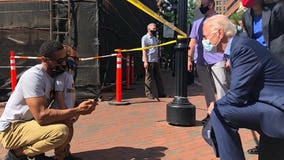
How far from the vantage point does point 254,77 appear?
3.14m

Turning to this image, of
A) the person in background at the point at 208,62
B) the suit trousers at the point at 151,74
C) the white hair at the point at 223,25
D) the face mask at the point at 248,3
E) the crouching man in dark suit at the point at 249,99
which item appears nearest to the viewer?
the crouching man in dark suit at the point at 249,99

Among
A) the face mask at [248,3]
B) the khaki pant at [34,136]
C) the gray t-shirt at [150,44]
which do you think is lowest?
the khaki pant at [34,136]

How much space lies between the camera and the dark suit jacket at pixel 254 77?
3.13 metres

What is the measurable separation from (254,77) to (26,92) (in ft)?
7.10

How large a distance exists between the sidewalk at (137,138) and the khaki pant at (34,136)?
96 cm

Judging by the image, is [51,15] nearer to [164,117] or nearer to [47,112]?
[164,117]

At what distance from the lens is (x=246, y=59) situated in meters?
3.15

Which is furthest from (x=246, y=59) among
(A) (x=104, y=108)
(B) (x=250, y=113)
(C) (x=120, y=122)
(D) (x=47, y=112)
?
(A) (x=104, y=108)

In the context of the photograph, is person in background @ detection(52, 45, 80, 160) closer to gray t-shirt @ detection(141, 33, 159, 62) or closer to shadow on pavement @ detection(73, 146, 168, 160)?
shadow on pavement @ detection(73, 146, 168, 160)

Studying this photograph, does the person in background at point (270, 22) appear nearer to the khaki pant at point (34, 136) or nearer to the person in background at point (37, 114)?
the person in background at point (37, 114)

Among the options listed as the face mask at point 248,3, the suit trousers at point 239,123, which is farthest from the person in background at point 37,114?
the face mask at point 248,3

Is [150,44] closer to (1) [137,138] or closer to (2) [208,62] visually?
(2) [208,62]

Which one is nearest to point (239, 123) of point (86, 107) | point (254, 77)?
point (254, 77)

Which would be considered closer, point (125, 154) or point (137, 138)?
point (125, 154)
